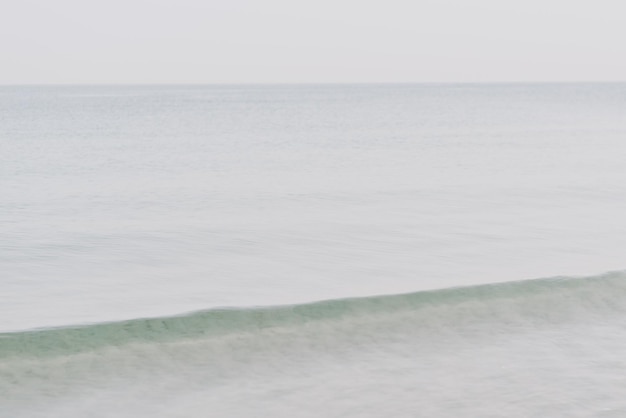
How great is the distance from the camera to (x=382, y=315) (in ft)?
28.7

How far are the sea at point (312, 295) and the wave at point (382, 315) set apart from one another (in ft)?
0.09

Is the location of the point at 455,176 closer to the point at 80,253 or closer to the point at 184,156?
the point at 184,156

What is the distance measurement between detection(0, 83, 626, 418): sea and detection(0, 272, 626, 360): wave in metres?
0.03

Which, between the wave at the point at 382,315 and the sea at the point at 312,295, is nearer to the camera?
the sea at the point at 312,295

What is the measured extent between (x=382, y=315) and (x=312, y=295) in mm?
986

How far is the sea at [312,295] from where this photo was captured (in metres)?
6.66

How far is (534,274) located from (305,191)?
871cm

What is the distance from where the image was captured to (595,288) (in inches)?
381

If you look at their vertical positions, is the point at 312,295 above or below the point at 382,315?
below

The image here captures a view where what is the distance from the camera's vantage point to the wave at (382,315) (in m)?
7.81

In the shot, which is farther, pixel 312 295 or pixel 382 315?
pixel 312 295

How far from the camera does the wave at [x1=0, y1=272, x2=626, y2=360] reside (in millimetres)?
7812

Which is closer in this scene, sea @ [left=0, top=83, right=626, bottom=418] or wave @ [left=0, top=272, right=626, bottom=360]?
sea @ [left=0, top=83, right=626, bottom=418]

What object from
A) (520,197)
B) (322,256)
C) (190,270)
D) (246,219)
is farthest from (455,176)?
(190,270)
